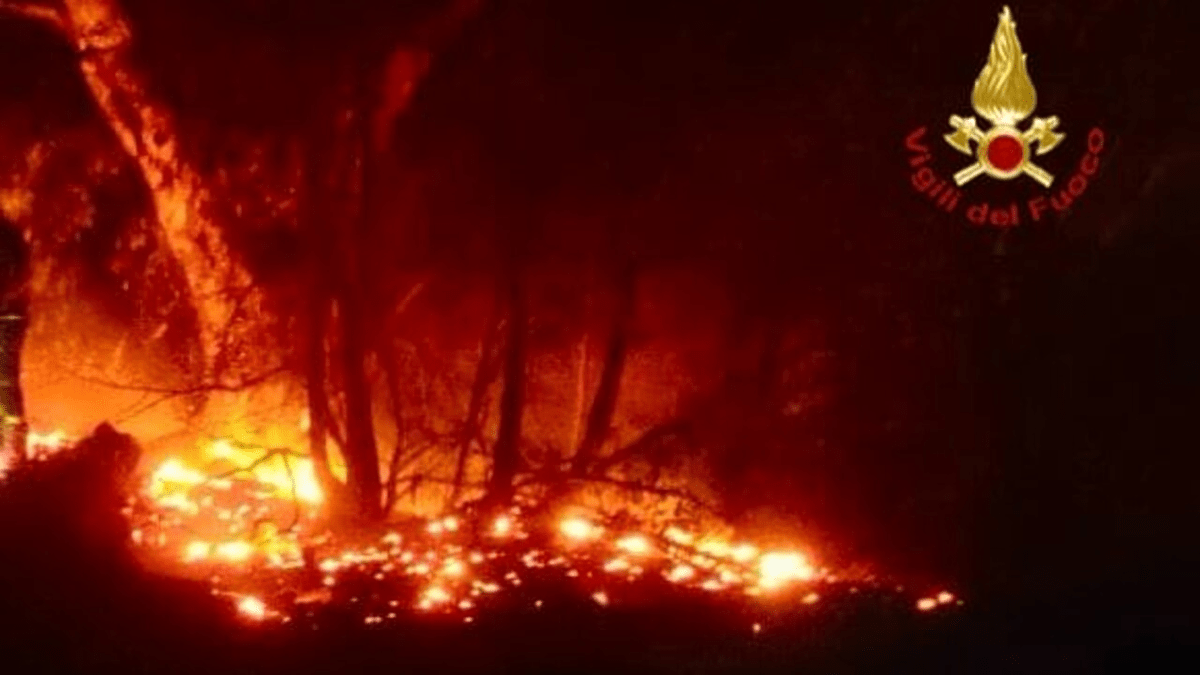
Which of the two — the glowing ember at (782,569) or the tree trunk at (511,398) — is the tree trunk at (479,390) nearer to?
the tree trunk at (511,398)

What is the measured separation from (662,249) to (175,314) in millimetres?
3216

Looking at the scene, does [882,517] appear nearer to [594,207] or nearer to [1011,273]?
[1011,273]

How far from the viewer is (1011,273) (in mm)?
9609

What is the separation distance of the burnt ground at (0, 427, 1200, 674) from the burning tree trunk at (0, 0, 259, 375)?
163cm

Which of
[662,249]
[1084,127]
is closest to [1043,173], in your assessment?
[1084,127]

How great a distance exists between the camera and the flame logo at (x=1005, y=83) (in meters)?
9.37

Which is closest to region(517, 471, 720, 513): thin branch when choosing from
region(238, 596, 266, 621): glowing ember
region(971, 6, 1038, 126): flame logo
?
region(238, 596, 266, 621): glowing ember

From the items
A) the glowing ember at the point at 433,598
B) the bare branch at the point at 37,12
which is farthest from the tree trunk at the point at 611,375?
the bare branch at the point at 37,12

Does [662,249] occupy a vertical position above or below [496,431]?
above

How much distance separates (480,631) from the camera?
771 cm

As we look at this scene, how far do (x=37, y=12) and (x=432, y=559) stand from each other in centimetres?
395

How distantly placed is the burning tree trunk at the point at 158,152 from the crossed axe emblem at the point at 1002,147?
4.29 meters

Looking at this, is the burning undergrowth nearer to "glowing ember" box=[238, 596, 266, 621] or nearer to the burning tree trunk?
"glowing ember" box=[238, 596, 266, 621]

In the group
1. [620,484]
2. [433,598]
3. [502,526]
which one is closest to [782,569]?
[620,484]
